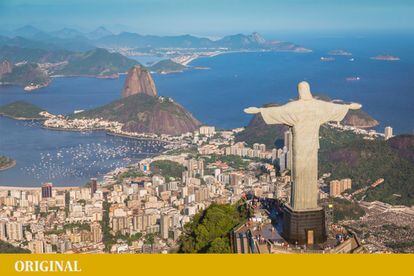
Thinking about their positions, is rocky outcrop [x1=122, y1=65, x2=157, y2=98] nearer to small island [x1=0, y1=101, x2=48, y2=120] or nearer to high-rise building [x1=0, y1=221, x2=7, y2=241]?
small island [x1=0, y1=101, x2=48, y2=120]

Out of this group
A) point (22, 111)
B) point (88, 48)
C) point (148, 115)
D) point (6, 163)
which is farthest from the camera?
point (88, 48)

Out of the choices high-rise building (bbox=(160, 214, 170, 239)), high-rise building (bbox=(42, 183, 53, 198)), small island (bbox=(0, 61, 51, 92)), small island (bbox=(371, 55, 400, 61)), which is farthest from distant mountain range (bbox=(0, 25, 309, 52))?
high-rise building (bbox=(160, 214, 170, 239))

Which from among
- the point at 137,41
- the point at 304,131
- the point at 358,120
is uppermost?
the point at 137,41

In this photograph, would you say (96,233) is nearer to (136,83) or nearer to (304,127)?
(304,127)

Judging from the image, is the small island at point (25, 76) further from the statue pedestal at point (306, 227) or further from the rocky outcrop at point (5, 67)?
the statue pedestal at point (306, 227)

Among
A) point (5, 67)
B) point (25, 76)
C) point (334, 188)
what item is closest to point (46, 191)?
point (334, 188)

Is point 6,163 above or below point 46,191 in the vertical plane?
below

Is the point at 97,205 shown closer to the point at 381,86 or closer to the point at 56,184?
the point at 56,184
